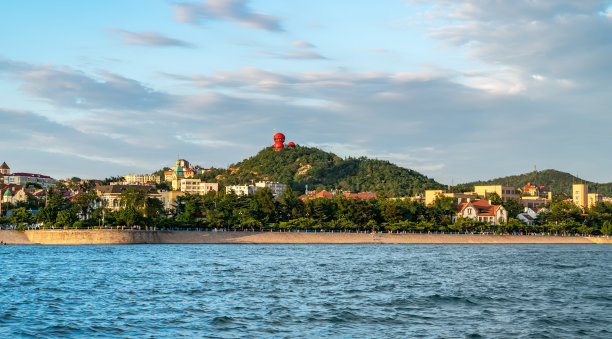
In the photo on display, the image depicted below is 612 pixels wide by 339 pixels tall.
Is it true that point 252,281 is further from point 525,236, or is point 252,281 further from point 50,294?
point 525,236

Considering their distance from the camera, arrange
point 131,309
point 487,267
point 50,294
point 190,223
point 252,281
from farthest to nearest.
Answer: point 190,223 < point 487,267 < point 252,281 < point 50,294 < point 131,309

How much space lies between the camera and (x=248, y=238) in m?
128

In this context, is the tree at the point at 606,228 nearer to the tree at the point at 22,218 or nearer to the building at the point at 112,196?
the building at the point at 112,196

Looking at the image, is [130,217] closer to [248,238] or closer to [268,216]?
[248,238]

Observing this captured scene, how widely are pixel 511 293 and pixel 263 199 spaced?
342 ft

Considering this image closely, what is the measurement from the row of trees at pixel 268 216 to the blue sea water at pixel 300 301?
2431 inches

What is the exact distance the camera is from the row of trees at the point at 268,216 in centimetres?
12694

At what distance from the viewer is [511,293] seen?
4531 cm

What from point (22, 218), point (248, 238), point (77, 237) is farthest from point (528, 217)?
point (22, 218)

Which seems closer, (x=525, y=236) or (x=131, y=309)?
(x=131, y=309)

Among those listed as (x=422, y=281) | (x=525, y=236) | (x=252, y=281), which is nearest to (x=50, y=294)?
(x=252, y=281)

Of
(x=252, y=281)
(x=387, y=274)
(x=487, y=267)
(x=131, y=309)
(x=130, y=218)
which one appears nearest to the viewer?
(x=131, y=309)

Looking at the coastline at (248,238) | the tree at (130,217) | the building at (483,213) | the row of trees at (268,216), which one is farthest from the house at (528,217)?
the tree at (130,217)

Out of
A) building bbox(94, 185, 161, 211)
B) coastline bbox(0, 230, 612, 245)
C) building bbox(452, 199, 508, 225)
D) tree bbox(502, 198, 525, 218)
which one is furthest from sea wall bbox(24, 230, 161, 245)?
tree bbox(502, 198, 525, 218)
